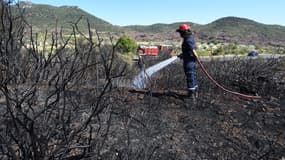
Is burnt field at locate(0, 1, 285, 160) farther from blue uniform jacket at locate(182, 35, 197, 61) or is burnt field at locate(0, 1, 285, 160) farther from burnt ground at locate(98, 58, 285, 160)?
blue uniform jacket at locate(182, 35, 197, 61)

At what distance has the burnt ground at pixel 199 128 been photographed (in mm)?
4609

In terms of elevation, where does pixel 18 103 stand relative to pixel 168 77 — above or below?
above

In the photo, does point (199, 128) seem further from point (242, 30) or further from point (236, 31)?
point (242, 30)

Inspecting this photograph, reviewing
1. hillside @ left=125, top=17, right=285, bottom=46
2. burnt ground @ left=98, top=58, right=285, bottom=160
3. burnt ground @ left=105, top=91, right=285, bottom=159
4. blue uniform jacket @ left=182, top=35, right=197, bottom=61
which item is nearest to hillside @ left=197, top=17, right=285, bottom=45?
hillside @ left=125, top=17, right=285, bottom=46

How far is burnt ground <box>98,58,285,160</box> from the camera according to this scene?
181 inches

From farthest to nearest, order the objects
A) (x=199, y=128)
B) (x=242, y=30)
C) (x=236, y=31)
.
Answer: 1. (x=242, y=30)
2. (x=236, y=31)
3. (x=199, y=128)

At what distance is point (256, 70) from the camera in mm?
9312

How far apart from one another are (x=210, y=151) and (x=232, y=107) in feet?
7.77

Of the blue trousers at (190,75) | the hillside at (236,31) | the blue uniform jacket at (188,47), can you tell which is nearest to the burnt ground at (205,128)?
the blue trousers at (190,75)

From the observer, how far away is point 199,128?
5.61 m

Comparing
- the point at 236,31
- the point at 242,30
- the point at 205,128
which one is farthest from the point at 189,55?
the point at 242,30

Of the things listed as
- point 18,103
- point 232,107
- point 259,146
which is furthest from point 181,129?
point 18,103

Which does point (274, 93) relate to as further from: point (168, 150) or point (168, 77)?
point (168, 150)

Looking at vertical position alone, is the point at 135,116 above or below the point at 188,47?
below
